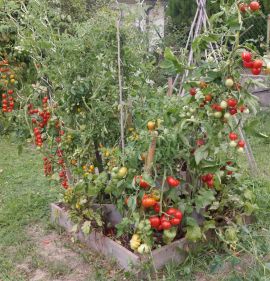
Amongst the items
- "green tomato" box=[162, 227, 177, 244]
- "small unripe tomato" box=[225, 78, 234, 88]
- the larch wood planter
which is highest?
"small unripe tomato" box=[225, 78, 234, 88]

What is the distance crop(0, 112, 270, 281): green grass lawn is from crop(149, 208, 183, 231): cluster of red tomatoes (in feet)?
1.00

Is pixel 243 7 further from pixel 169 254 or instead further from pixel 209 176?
pixel 169 254

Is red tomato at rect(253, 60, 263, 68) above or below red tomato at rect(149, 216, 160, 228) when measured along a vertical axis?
above

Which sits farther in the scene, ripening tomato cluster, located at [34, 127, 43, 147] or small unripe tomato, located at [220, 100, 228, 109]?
ripening tomato cluster, located at [34, 127, 43, 147]

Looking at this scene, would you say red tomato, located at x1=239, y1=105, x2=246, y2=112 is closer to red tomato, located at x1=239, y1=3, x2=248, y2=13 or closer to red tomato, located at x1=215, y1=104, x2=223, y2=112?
red tomato, located at x1=215, y1=104, x2=223, y2=112

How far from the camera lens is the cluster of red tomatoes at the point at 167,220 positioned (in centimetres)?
223

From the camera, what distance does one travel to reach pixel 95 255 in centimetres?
267

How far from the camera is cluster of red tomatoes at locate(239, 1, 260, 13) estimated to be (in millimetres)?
1949

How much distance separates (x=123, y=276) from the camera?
2404 mm

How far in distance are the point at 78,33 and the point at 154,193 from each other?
1.10 metres

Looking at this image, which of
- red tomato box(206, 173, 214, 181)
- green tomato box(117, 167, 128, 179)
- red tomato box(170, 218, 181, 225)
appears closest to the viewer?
red tomato box(170, 218, 181, 225)

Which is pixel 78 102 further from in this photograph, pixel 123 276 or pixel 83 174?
pixel 123 276

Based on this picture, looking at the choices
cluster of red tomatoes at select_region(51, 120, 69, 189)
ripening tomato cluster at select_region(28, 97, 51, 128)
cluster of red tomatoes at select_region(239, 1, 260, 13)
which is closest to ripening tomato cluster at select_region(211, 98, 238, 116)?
cluster of red tomatoes at select_region(239, 1, 260, 13)

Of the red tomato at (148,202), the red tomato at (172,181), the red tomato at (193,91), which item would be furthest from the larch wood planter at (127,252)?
the red tomato at (193,91)
